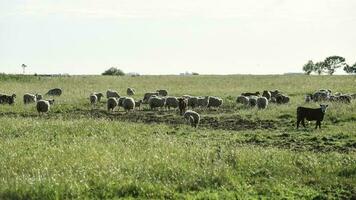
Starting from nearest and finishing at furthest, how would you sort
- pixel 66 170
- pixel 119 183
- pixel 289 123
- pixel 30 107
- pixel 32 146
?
pixel 119 183
pixel 66 170
pixel 32 146
pixel 289 123
pixel 30 107

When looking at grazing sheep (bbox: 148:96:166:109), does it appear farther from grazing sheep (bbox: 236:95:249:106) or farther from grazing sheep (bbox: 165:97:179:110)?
grazing sheep (bbox: 236:95:249:106)

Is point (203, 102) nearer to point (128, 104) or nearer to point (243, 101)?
point (243, 101)

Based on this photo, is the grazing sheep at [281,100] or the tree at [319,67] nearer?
the grazing sheep at [281,100]

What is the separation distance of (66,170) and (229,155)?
163 inches

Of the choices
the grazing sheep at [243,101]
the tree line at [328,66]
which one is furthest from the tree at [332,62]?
the grazing sheep at [243,101]

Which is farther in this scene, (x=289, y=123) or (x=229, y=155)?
(x=289, y=123)

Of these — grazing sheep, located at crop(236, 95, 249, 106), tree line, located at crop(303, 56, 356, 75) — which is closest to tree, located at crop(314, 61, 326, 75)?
tree line, located at crop(303, 56, 356, 75)

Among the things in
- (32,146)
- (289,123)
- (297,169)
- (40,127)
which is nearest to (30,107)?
(40,127)

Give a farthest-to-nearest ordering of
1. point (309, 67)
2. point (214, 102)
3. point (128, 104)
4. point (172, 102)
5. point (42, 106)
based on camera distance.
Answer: point (309, 67) → point (214, 102) → point (172, 102) → point (128, 104) → point (42, 106)

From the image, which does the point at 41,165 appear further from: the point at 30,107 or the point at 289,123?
the point at 30,107

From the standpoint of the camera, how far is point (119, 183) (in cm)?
1162

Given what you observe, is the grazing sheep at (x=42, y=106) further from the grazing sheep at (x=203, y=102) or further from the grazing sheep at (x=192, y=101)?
the grazing sheep at (x=203, y=102)

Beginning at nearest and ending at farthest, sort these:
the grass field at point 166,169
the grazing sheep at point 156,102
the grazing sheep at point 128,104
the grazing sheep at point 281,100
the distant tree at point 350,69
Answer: the grass field at point 166,169 → the grazing sheep at point 128,104 → the grazing sheep at point 156,102 → the grazing sheep at point 281,100 → the distant tree at point 350,69

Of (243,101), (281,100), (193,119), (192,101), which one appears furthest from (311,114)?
(243,101)
